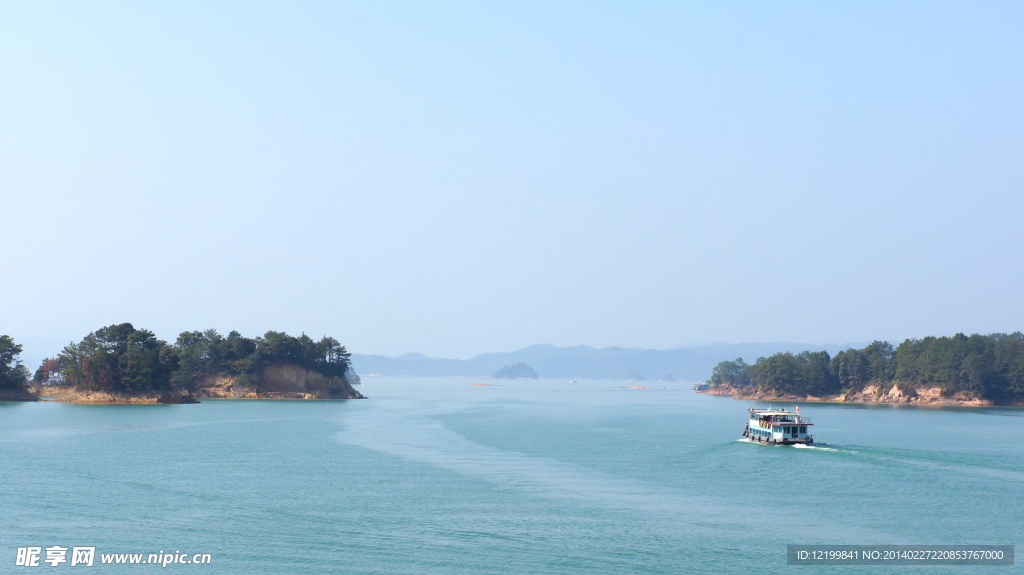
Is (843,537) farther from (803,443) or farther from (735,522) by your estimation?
(803,443)

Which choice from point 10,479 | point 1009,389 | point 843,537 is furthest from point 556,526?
point 1009,389

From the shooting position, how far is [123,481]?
5231 cm

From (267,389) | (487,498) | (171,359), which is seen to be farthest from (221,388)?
(487,498)

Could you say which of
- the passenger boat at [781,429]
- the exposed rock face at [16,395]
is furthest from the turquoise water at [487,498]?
the exposed rock face at [16,395]

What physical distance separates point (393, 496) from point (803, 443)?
50.0m

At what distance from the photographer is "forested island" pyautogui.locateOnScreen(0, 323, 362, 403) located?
468 ft

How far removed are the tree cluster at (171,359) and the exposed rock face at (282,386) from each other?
1.38m

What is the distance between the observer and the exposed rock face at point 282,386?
175 metres

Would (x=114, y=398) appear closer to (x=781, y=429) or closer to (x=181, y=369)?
(x=181, y=369)

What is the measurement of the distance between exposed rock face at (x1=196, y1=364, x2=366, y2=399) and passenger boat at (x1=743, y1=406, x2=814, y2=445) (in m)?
119

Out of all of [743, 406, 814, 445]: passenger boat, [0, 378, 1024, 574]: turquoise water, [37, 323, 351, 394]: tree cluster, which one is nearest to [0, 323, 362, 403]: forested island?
[37, 323, 351, 394]: tree cluster

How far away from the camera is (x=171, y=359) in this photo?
149375 mm

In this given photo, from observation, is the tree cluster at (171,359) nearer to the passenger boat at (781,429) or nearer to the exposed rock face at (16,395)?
the exposed rock face at (16,395)

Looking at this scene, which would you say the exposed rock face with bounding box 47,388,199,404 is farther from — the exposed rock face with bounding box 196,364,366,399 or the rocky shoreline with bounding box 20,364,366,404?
the exposed rock face with bounding box 196,364,366,399
